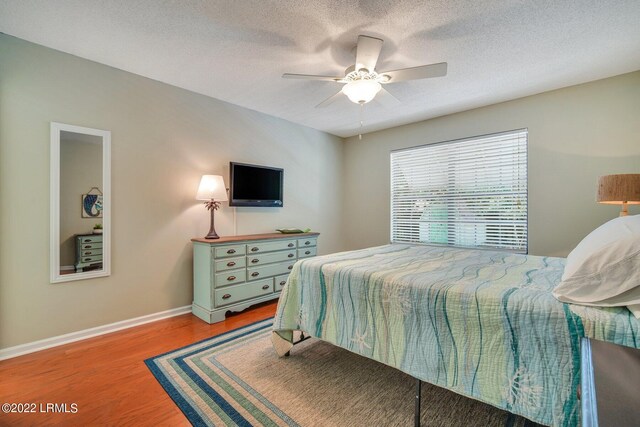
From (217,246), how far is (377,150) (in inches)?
119

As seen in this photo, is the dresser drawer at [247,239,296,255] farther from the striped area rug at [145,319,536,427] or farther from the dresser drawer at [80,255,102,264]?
the dresser drawer at [80,255,102,264]

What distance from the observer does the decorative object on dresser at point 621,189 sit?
7.07 feet

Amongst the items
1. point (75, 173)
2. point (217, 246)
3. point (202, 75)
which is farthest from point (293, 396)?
point (202, 75)

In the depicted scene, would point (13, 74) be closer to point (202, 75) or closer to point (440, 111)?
point (202, 75)

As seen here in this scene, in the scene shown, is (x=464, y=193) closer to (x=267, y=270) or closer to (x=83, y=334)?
(x=267, y=270)

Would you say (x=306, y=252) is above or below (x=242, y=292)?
above

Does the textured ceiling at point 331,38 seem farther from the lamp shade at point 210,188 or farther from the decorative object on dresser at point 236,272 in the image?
the decorative object on dresser at point 236,272

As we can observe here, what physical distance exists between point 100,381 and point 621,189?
4078mm

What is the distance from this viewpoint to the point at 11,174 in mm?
2166

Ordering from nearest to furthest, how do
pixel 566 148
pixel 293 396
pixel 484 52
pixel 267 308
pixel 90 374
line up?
pixel 293 396 < pixel 90 374 < pixel 484 52 < pixel 566 148 < pixel 267 308

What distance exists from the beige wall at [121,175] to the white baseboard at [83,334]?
0.16ft

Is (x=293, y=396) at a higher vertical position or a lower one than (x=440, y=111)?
lower

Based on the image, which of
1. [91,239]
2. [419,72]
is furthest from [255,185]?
[419,72]

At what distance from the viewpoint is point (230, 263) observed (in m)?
2.97
